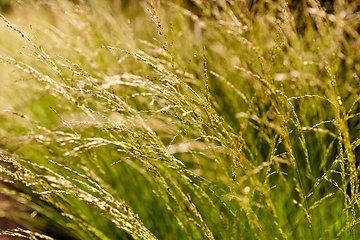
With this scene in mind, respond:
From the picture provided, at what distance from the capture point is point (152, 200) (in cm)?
116

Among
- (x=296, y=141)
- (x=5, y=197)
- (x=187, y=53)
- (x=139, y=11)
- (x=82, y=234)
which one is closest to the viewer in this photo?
(x=82, y=234)

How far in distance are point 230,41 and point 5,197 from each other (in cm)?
165

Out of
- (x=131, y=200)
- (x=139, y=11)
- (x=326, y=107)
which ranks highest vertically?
(x=139, y=11)

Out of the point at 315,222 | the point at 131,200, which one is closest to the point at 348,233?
the point at 315,222

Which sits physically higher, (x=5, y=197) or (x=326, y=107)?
(x=5, y=197)

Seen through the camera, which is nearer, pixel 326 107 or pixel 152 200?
pixel 152 200

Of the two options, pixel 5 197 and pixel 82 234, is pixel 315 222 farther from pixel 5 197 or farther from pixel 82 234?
pixel 5 197

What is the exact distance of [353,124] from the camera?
1.30 meters

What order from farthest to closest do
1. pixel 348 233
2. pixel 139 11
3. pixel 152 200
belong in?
1. pixel 139 11
2. pixel 152 200
3. pixel 348 233

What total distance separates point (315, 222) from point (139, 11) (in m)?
2.84

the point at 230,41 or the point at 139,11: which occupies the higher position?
the point at 139,11

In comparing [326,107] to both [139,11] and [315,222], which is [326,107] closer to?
[315,222]

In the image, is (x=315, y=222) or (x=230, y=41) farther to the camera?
(x=230, y=41)

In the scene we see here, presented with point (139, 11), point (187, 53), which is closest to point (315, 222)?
point (187, 53)
